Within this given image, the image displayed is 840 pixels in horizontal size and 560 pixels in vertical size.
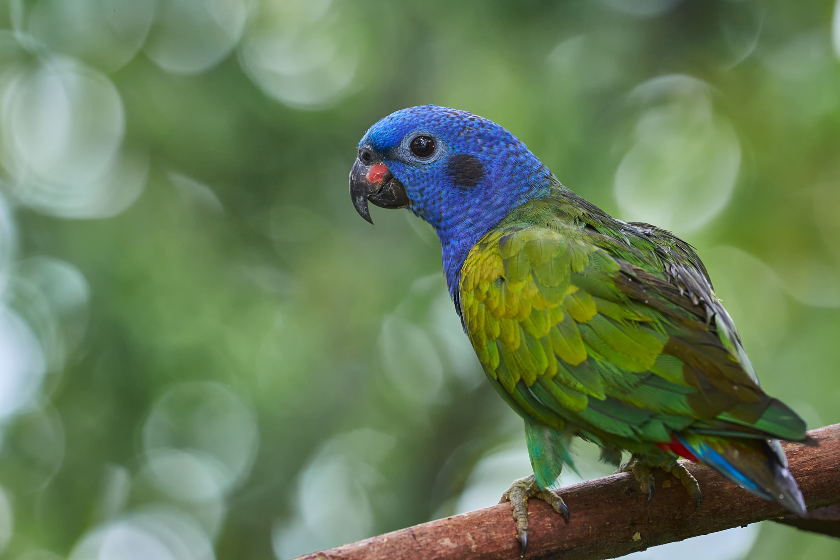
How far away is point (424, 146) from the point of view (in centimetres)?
351

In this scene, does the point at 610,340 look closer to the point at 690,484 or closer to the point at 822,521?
the point at 690,484

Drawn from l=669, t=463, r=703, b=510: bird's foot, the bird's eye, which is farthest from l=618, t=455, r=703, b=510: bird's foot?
the bird's eye

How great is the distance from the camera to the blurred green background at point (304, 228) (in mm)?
6031

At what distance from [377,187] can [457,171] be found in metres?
0.49

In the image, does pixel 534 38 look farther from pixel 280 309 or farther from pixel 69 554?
pixel 69 554

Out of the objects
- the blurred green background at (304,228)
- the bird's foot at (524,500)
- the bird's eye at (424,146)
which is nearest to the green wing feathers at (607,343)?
→ the bird's foot at (524,500)

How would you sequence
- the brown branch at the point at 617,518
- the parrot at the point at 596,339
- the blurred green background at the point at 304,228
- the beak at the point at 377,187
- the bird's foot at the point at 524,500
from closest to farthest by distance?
1. the parrot at the point at 596,339
2. the brown branch at the point at 617,518
3. the bird's foot at the point at 524,500
4. the beak at the point at 377,187
5. the blurred green background at the point at 304,228

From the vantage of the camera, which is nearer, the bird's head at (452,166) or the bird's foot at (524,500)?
the bird's foot at (524,500)

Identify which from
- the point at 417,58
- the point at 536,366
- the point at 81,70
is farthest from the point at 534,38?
the point at 536,366

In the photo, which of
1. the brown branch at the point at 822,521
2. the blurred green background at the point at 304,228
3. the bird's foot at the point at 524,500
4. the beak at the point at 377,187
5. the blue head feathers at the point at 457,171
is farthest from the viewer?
the blurred green background at the point at 304,228

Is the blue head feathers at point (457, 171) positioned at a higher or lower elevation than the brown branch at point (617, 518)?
higher

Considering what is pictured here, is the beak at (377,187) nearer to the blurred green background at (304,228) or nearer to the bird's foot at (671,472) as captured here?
the bird's foot at (671,472)

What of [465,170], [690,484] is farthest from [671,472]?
[465,170]

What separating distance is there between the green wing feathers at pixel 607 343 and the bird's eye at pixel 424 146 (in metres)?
0.78
